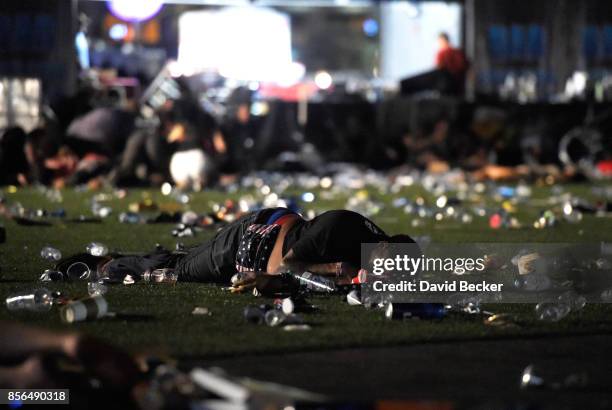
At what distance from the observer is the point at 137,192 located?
59.6 feet

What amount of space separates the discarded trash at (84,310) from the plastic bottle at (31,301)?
0.86ft

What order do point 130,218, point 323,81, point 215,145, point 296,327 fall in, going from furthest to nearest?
point 323,81 < point 215,145 < point 130,218 < point 296,327

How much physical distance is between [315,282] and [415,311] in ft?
2.64

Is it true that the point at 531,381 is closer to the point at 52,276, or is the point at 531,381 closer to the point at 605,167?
the point at 52,276

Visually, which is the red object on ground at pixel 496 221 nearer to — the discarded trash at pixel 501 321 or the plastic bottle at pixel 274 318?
the discarded trash at pixel 501 321

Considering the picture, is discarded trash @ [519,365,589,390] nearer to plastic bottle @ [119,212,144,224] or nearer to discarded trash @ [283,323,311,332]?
discarded trash @ [283,323,311,332]

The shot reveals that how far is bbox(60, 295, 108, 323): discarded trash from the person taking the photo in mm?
6406

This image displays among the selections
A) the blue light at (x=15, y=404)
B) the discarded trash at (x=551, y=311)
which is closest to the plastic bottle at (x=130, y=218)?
the discarded trash at (x=551, y=311)

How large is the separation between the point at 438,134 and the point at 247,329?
17.7m

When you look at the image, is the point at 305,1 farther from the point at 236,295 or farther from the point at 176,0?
the point at 236,295

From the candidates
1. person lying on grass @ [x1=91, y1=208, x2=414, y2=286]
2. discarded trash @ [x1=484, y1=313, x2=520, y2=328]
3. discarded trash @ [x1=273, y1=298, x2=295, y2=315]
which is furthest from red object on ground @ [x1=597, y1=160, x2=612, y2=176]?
discarded trash @ [x1=273, y1=298, x2=295, y2=315]

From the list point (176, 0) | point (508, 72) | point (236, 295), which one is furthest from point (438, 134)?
point (236, 295)

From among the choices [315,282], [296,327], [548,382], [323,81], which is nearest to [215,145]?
[323,81]

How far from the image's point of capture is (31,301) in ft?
22.5
